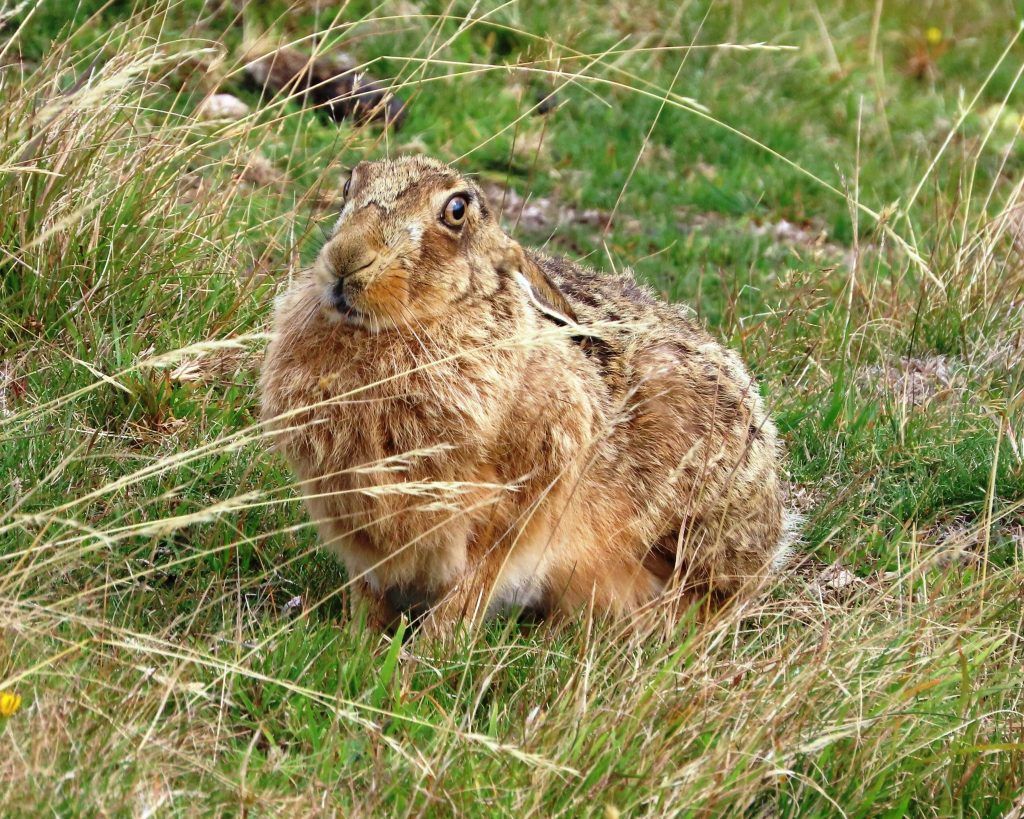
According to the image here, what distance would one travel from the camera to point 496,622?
3967 millimetres

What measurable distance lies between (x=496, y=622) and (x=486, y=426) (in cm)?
65

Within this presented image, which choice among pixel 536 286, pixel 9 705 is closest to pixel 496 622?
pixel 536 286

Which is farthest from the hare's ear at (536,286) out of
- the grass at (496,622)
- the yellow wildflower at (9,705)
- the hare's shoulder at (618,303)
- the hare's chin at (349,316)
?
the yellow wildflower at (9,705)

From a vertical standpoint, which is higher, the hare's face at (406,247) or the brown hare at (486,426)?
the hare's face at (406,247)

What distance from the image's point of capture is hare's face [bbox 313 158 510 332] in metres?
3.40

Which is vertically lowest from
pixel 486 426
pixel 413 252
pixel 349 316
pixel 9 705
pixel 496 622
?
pixel 496 622

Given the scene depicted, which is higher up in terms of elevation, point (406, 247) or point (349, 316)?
point (406, 247)

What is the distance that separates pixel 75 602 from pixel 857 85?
6939mm

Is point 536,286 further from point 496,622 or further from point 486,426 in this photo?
point 496,622

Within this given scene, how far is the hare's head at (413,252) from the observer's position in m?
3.40

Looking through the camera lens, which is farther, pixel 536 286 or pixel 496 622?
pixel 496 622

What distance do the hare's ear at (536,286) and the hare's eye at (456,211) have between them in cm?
21

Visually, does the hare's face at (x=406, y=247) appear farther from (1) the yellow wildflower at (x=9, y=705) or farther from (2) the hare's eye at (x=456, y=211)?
(1) the yellow wildflower at (x=9, y=705)

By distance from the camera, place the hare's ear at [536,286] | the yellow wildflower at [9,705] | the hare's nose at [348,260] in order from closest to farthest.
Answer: the yellow wildflower at [9,705], the hare's nose at [348,260], the hare's ear at [536,286]
